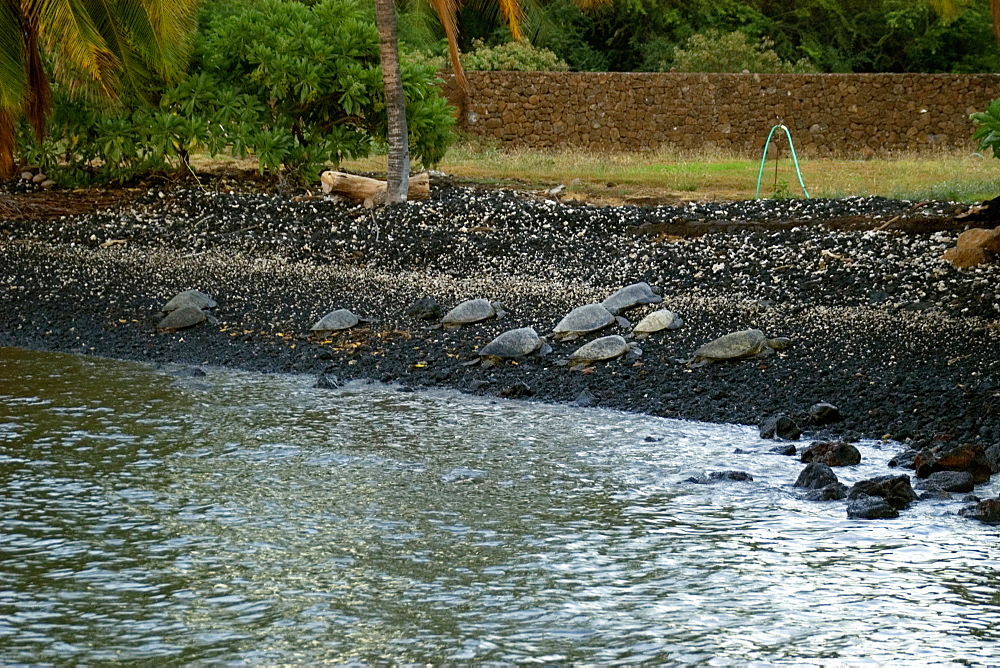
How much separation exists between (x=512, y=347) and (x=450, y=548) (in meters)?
3.65

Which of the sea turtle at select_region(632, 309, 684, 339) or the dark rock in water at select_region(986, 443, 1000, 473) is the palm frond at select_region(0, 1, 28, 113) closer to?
the sea turtle at select_region(632, 309, 684, 339)

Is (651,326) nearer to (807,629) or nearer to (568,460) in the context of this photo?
(568,460)

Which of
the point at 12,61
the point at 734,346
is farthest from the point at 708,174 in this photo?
the point at 734,346

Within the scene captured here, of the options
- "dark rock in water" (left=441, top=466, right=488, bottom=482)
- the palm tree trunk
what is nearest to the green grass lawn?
the palm tree trunk

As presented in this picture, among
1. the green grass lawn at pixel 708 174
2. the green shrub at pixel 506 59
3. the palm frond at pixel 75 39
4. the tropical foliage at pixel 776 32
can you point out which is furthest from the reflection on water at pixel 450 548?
the tropical foliage at pixel 776 32

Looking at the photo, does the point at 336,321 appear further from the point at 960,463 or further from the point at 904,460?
the point at 960,463

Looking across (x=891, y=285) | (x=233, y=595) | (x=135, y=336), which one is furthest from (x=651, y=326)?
(x=233, y=595)

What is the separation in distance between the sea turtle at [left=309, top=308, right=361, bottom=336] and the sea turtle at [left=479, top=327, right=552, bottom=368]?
4.56 feet

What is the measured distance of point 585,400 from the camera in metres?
8.18

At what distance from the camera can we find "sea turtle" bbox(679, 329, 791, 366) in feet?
27.7

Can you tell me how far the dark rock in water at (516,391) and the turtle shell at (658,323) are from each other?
129 centimetres

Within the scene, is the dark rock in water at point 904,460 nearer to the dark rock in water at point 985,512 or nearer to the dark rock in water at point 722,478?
the dark rock in water at point 985,512

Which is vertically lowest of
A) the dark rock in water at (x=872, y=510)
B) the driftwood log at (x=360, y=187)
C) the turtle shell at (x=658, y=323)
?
the dark rock in water at (x=872, y=510)

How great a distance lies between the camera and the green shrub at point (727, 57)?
26.2 meters
